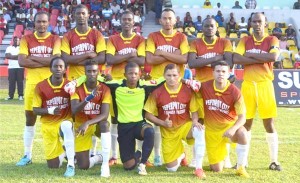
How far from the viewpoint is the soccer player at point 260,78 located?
683cm

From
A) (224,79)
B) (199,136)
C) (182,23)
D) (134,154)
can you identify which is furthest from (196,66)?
(182,23)

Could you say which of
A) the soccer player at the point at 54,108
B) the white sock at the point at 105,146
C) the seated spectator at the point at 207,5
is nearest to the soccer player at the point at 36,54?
the soccer player at the point at 54,108

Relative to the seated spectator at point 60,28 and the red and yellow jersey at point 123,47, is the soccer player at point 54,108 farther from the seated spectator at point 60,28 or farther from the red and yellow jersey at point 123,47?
the seated spectator at point 60,28

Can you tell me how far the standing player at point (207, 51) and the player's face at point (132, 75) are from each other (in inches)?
32.0

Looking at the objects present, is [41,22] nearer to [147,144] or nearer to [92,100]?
[92,100]

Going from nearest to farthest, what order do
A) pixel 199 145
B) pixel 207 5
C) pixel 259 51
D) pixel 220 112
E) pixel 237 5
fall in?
1. pixel 199 145
2. pixel 220 112
3. pixel 259 51
4. pixel 237 5
5. pixel 207 5

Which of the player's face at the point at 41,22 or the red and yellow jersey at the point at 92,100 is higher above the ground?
the player's face at the point at 41,22

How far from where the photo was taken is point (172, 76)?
21.6ft

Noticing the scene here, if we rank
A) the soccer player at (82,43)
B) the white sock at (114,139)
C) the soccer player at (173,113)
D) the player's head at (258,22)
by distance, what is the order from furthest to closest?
the white sock at (114,139)
the soccer player at (82,43)
the player's head at (258,22)
the soccer player at (173,113)

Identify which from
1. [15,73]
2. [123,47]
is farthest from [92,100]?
[15,73]

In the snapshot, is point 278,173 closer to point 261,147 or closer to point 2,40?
point 261,147

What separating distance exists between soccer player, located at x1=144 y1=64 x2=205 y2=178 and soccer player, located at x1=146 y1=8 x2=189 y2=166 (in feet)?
0.88

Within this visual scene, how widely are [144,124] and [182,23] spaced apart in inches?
619

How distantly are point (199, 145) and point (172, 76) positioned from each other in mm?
974
